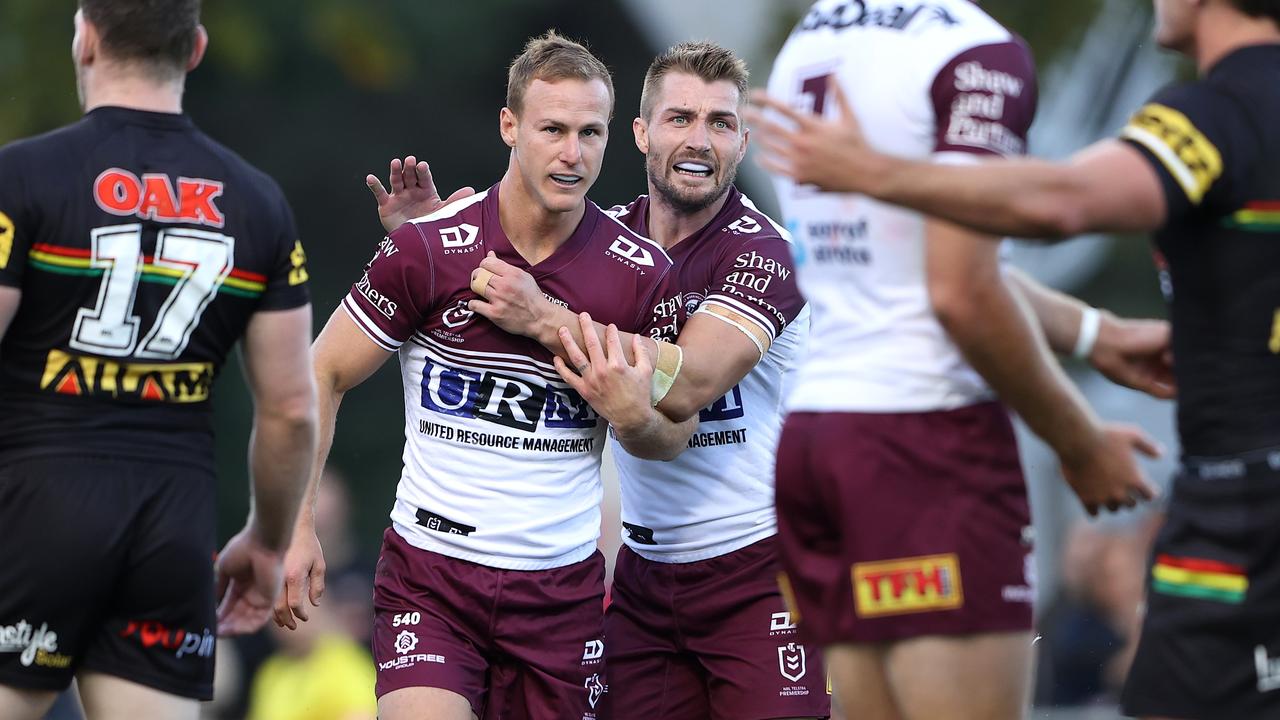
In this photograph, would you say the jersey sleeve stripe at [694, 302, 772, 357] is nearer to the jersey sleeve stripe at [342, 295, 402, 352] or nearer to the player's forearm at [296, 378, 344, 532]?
the jersey sleeve stripe at [342, 295, 402, 352]

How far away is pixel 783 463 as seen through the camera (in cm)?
417

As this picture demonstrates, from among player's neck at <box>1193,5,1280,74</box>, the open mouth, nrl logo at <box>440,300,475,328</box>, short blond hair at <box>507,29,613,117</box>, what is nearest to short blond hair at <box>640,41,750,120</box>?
the open mouth

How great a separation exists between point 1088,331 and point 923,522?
750 millimetres

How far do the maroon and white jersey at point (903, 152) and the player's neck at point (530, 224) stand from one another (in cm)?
188

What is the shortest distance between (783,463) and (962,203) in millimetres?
907

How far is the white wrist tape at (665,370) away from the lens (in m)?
5.57

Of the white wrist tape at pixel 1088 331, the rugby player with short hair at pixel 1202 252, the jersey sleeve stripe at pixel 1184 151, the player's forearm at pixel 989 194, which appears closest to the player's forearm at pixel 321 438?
the rugby player with short hair at pixel 1202 252

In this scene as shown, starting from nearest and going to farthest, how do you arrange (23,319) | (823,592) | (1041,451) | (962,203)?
(962,203) → (823,592) → (23,319) → (1041,451)

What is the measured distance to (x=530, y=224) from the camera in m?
5.90

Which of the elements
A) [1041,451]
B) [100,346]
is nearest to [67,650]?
[100,346]

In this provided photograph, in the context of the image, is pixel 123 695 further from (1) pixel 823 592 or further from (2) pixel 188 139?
(1) pixel 823 592

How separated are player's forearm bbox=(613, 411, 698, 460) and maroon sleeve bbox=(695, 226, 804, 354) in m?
0.39

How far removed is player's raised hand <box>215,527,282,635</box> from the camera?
5.09m

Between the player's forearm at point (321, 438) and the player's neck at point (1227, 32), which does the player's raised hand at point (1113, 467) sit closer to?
the player's neck at point (1227, 32)
